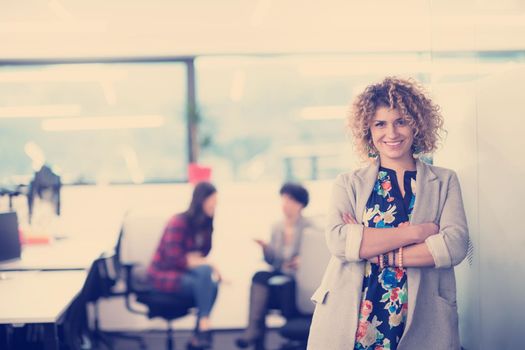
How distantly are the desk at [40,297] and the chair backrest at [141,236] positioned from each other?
3.53ft

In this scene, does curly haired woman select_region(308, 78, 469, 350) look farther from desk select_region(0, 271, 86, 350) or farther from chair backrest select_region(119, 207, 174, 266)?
chair backrest select_region(119, 207, 174, 266)

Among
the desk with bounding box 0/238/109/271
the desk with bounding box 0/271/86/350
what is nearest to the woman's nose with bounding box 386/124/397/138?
the desk with bounding box 0/271/86/350

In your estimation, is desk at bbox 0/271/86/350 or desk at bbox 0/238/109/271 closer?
desk at bbox 0/271/86/350

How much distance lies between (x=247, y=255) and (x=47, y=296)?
7.44ft

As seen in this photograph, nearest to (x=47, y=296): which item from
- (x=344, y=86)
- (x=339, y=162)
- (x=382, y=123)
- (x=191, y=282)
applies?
(x=191, y=282)

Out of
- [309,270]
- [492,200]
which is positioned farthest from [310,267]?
[492,200]

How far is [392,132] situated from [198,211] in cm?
236

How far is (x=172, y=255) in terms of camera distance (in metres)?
3.82

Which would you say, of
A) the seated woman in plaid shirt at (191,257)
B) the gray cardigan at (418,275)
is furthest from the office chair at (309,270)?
the gray cardigan at (418,275)

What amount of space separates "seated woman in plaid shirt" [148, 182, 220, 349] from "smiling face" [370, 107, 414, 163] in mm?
2289

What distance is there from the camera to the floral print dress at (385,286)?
173 centimetres

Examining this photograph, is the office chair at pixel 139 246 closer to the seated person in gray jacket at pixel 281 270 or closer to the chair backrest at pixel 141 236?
the chair backrest at pixel 141 236

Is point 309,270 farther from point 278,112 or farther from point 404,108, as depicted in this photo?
point 278,112

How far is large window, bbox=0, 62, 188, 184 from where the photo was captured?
489 centimetres
